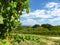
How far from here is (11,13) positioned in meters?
25.2

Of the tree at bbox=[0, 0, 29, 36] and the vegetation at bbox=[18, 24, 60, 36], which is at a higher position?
the tree at bbox=[0, 0, 29, 36]

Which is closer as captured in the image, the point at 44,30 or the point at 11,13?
the point at 11,13

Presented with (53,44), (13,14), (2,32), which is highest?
(13,14)

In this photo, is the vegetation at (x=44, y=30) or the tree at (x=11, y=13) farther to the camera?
the vegetation at (x=44, y=30)

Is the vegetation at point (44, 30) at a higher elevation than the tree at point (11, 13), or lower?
lower

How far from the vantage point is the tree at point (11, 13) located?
78.1 ft

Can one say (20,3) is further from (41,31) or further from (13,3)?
(41,31)

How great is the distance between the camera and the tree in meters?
23.8

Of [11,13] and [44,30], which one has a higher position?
[11,13]

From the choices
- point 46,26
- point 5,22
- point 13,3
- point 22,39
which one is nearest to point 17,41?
point 22,39

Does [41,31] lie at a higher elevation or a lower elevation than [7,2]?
lower

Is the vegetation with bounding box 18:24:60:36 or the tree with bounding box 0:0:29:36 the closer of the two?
the tree with bounding box 0:0:29:36

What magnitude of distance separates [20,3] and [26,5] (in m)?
0.84

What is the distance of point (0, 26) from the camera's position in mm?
26141
